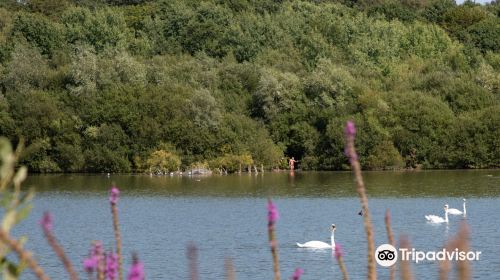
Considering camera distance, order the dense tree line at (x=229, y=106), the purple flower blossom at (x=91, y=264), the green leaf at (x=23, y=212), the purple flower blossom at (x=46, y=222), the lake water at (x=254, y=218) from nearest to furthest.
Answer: the green leaf at (x=23, y=212), the purple flower blossom at (x=46, y=222), the purple flower blossom at (x=91, y=264), the lake water at (x=254, y=218), the dense tree line at (x=229, y=106)

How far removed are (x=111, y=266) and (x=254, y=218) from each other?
3536 cm

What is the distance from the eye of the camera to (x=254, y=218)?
39.0m

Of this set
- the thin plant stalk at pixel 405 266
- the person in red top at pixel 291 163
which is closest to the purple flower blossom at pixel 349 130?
the thin plant stalk at pixel 405 266

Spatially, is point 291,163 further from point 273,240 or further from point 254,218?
point 273,240

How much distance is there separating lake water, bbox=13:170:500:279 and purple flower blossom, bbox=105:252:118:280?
39.4 ft

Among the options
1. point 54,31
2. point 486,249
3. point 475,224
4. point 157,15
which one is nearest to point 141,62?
point 54,31

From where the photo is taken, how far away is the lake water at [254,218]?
25.9 m

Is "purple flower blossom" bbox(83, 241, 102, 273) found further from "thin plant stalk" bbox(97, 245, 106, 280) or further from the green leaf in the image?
the green leaf

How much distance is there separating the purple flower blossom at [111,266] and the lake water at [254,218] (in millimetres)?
12023

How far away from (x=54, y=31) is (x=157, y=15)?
13226 mm

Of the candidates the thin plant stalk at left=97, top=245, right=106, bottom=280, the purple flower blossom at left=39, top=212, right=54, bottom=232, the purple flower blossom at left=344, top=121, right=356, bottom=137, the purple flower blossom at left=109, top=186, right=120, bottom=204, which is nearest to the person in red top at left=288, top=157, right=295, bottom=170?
the thin plant stalk at left=97, top=245, right=106, bottom=280

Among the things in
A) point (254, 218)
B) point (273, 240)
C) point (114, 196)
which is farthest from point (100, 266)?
point (254, 218)

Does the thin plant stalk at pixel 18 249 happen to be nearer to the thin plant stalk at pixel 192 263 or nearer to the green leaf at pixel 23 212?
the green leaf at pixel 23 212

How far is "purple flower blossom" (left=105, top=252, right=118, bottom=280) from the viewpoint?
3643mm
